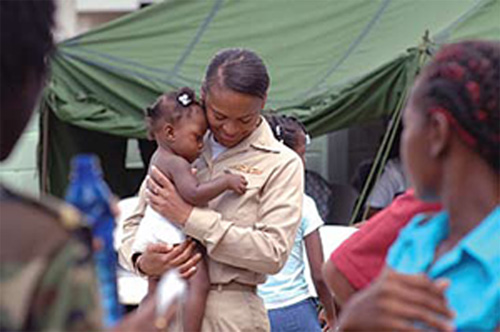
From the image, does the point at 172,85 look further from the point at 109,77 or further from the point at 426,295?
the point at 426,295

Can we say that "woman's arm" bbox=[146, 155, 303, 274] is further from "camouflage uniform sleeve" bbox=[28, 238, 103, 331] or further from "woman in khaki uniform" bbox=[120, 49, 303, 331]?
"camouflage uniform sleeve" bbox=[28, 238, 103, 331]

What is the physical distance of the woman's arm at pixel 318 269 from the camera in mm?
5441

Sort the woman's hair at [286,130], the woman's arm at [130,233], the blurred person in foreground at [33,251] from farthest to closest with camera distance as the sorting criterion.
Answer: the woman's hair at [286,130]
the woman's arm at [130,233]
the blurred person in foreground at [33,251]

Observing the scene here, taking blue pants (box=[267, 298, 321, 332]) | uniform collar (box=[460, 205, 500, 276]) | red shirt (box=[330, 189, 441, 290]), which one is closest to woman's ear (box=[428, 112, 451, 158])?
uniform collar (box=[460, 205, 500, 276])

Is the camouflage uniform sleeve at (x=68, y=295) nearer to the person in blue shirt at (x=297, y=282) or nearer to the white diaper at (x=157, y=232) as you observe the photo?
the white diaper at (x=157, y=232)

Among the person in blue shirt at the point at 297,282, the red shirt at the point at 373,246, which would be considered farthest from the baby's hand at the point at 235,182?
the red shirt at the point at 373,246

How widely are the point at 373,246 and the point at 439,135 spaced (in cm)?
48

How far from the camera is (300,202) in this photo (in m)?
4.22

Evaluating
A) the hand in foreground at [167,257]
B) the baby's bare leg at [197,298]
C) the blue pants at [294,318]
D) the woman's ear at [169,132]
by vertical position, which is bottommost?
the blue pants at [294,318]

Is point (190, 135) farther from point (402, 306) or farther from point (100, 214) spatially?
point (402, 306)

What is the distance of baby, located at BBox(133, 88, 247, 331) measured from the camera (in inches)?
162

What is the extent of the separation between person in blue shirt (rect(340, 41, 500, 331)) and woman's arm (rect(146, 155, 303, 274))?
1659mm

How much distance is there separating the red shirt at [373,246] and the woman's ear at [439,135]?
1.25ft

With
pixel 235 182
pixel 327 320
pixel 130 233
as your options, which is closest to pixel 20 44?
pixel 235 182
